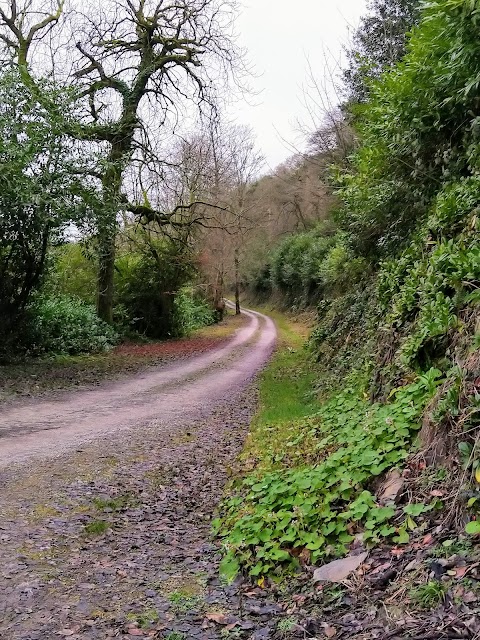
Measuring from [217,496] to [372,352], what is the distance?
3745mm

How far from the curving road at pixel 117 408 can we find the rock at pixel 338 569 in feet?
15.9

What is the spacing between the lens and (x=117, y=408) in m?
10.5

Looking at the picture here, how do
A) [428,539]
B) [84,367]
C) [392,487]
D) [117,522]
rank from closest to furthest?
1. [428,539]
2. [392,487]
3. [117,522]
4. [84,367]

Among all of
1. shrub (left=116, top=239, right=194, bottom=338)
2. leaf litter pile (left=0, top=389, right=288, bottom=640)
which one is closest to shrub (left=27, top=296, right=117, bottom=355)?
shrub (left=116, top=239, right=194, bottom=338)

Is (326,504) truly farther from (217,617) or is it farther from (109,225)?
(109,225)

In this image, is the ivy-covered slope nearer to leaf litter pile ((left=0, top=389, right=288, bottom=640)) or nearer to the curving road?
leaf litter pile ((left=0, top=389, right=288, bottom=640))

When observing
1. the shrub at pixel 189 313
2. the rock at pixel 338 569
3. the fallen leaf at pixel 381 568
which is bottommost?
the rock at pixel 338 569

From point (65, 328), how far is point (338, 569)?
15.7 meters

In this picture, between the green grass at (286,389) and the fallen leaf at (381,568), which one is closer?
the fallen leaf at (381,568)

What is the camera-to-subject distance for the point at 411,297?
261 inches

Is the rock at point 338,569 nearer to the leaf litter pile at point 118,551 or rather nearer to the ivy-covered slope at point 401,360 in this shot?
the ivy-covered slope at point 401,360

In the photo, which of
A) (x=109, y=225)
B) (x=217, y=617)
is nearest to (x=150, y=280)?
(x=109, y=225)

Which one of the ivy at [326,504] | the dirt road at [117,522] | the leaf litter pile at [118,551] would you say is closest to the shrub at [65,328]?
the dirt road at [117,522]

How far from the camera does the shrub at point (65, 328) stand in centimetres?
1623
